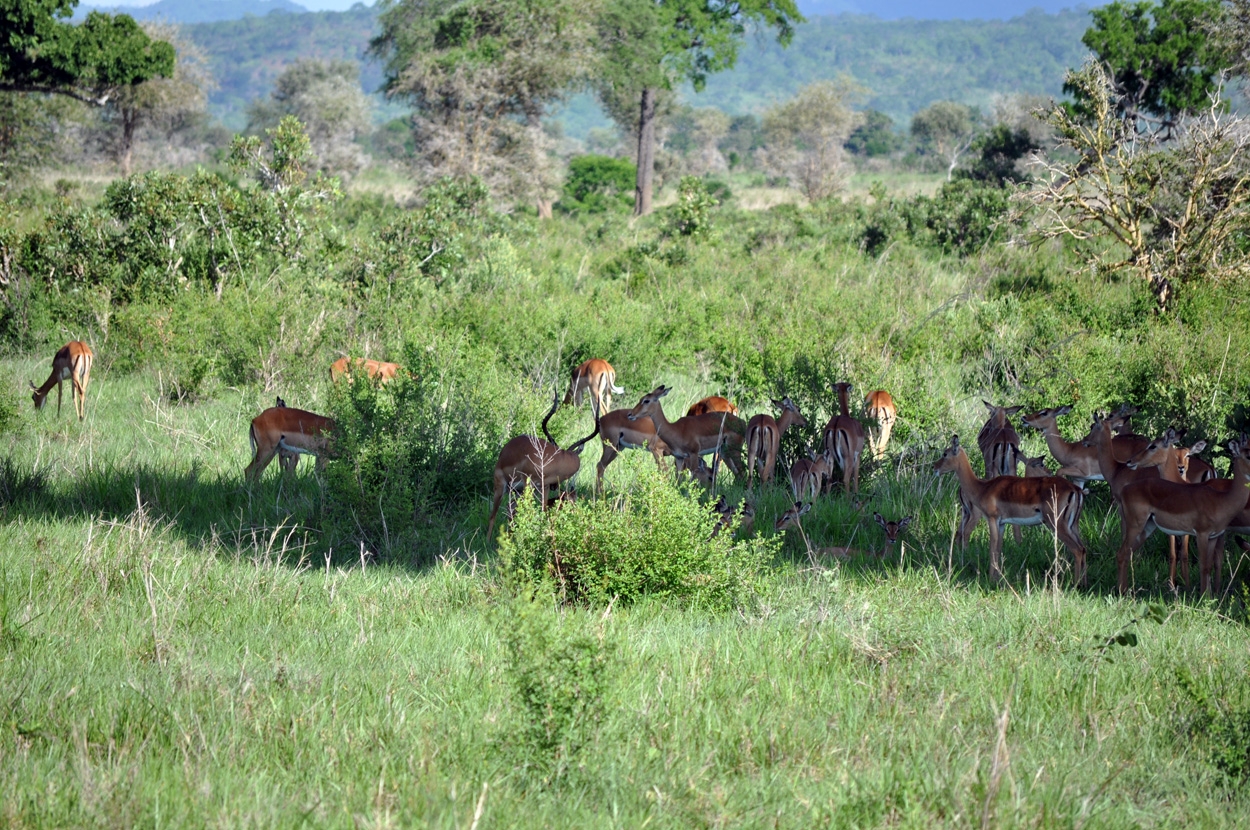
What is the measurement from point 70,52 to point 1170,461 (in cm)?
2403

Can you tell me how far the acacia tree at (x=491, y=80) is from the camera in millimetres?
29094

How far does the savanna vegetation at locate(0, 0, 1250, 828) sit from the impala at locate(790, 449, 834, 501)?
225 mm

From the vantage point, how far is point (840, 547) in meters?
6.89

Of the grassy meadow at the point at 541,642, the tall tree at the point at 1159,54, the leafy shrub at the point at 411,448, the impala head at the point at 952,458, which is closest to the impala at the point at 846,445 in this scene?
the grassy meadow at the point at 541,642

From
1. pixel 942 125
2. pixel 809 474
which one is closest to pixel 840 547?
pixel 809 474

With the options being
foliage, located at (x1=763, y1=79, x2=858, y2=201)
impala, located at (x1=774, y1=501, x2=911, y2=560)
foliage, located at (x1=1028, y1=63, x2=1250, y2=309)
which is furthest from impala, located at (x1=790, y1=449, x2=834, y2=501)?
foliage, located at (x1=763, y1=79, x2=858, y2=201)

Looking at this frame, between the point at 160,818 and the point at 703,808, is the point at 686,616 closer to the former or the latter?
the point at 703,808

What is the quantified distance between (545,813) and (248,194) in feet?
43.7

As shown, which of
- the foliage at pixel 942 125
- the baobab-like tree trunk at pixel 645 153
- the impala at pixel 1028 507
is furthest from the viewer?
the foliage at pixel 942 125

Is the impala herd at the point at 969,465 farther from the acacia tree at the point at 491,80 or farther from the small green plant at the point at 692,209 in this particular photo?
the acacia tree at the point at 491,80

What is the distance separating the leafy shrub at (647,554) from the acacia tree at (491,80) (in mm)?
23594

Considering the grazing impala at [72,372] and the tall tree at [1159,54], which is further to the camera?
the tall tree at [1159,54]

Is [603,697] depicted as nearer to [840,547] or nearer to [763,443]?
[840,547]

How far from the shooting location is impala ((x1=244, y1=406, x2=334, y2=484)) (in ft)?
27.2
